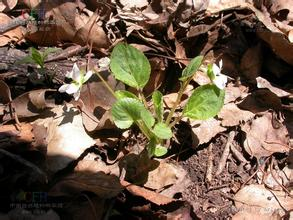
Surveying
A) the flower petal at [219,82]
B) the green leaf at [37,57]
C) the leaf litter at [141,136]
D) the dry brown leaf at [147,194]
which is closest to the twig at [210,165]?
the leaf litter at [141,136]

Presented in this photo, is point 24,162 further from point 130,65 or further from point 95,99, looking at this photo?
point 130,65

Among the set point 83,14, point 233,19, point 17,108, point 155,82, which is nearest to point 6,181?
point 17,108

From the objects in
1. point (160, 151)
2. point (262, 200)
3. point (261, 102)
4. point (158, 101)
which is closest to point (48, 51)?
point (158, 101)

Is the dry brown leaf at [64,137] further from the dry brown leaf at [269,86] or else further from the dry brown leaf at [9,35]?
the dry brown leaf at [269,86]

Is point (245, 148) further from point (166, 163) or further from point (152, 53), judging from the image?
point (152, 53)

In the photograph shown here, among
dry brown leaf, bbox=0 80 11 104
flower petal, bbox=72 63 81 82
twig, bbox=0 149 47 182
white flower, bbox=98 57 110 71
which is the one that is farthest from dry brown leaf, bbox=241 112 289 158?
dry brown leaf, bbox=0 80 11 104

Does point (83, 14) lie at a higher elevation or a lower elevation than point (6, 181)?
higher
